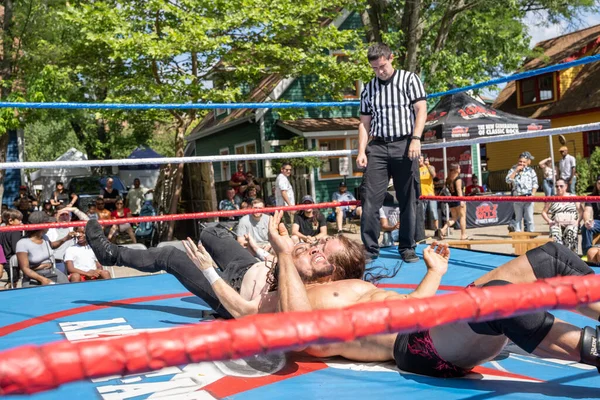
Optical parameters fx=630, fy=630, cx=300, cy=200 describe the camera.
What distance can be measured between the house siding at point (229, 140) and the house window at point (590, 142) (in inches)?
494

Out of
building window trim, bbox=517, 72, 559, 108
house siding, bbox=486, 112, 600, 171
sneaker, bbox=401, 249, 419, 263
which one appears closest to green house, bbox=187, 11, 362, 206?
house siding, bbox=486, 112, 600, 171

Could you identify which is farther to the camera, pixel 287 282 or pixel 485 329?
pixel 287 282

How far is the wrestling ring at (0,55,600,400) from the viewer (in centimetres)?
101

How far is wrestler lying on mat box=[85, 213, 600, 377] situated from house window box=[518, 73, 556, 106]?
82.5ft

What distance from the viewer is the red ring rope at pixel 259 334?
0.96 meters

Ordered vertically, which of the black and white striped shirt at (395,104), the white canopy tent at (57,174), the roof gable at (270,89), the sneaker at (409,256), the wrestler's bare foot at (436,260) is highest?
the roof gable at (270,89)

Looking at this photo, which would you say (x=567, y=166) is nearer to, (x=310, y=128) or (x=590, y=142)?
(x=310, y=128)

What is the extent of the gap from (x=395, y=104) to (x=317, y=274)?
2.44 m

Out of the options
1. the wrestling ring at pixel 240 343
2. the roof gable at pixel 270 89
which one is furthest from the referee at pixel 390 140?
the roof gable at pixel 270 89

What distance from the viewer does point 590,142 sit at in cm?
2369

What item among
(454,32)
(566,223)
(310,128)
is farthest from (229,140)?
(566,223)

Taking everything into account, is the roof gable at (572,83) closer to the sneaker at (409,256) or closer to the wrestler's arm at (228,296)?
the sneaker at (409,256)

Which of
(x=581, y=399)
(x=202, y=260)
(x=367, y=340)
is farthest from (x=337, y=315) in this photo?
(x=202, y=260)

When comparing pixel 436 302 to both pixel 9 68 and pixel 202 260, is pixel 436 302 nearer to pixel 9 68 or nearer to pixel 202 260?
pixel 202 260
